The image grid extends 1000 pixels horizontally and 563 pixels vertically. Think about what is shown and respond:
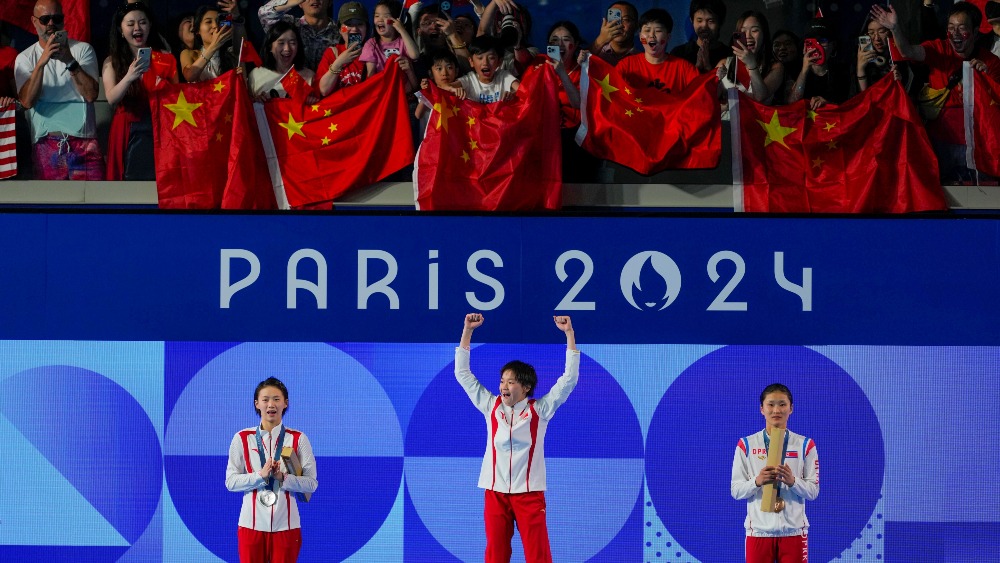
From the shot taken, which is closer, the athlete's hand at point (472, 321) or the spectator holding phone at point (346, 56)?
the athlete's hand at point (472, 321)

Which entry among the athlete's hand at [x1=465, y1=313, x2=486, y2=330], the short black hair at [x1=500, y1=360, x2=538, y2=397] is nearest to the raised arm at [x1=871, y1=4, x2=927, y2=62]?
the athlete's hand at [x1=465, y1=313, x2=486, y2=330]

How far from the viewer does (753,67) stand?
8211mm

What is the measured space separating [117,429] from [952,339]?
18.3 feet

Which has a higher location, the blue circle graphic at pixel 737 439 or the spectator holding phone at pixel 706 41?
the spectator holding phone at pixel 706 41

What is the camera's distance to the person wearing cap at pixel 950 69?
8.16 meters

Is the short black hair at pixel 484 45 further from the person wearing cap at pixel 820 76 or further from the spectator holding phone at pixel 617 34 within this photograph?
the person wearing cap at pixel 820 76

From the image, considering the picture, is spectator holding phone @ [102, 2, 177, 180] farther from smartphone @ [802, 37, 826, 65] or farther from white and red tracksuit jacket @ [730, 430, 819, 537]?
smartphone @ [802, 37, 826, 65]

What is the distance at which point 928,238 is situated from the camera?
7.68 meters

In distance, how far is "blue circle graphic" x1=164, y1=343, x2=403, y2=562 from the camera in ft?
25.2

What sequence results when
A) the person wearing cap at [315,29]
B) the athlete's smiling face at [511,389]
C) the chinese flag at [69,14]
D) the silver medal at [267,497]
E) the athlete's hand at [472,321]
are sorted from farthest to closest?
the chinese flag at [69,14] → the person wearing cap at [315,29] → the athlete's hand at [472,321] → the athlete's smiling face at [511,389] → the silver medal at [267,497]

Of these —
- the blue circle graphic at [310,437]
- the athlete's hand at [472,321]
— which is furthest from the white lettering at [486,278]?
the blue circle graphic at [310,437]

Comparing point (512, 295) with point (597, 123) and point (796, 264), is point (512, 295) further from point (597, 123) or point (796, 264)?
point (796, 264)

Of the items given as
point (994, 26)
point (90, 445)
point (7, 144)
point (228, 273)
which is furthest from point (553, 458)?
point (994, 26)

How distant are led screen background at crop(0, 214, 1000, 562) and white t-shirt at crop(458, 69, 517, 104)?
1.07m
